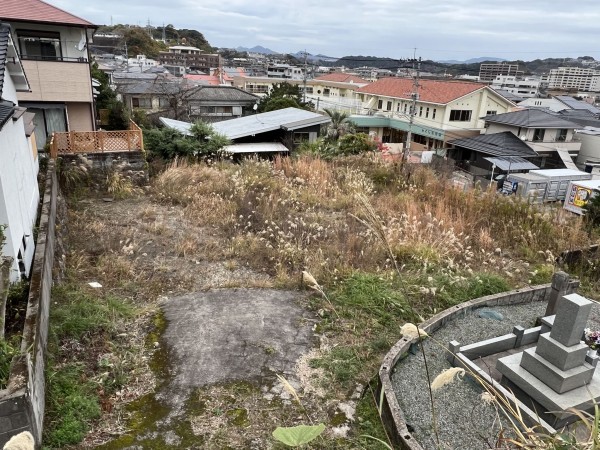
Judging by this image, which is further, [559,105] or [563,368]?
[559,105]

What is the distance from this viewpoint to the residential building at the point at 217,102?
30648 mm

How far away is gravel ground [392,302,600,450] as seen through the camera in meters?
4.12

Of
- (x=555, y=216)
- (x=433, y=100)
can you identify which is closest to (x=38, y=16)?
(x=555, y=216)

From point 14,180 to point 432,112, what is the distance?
32168mm

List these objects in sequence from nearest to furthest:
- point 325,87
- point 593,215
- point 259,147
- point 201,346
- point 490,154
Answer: point 201,346
point 593,215
point 259,147
point 490,154
point 325,87

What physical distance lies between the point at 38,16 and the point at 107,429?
501 inches

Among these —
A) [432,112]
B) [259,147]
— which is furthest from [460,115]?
[259,147]

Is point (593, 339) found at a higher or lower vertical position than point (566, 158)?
higher

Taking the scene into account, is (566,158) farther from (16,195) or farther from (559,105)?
(16,195)

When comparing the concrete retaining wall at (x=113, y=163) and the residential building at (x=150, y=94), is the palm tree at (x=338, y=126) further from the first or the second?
the residential building at (x=150, y=94)

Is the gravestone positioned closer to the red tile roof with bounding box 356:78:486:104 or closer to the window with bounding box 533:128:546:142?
the window with bounding box 533:128:546:142

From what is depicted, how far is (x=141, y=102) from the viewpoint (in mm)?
32469

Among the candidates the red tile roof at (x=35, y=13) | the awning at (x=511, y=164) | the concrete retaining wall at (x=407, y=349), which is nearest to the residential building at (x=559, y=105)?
the awning at (x=511, y=164)

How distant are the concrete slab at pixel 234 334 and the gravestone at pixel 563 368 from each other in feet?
8.85
